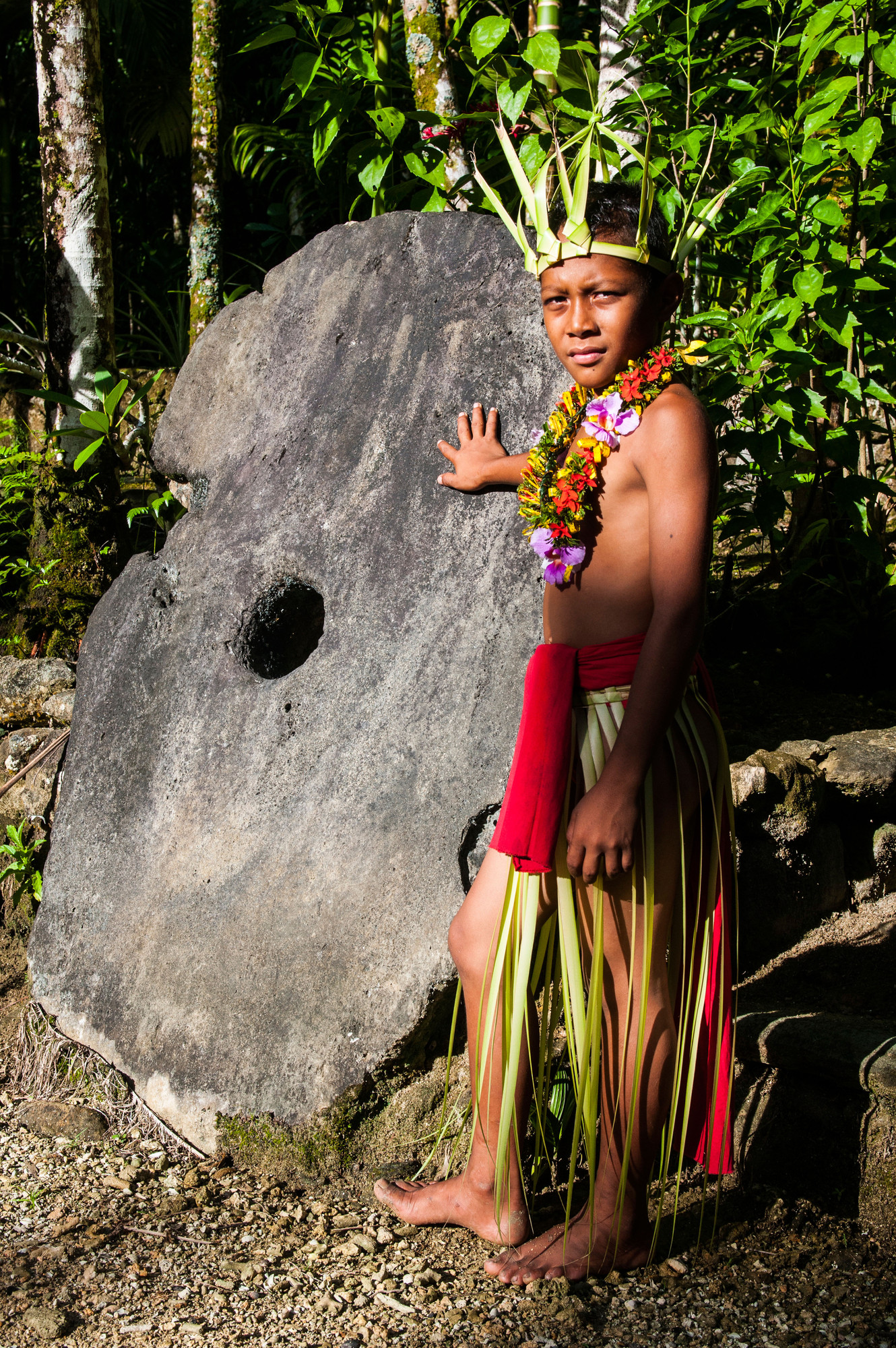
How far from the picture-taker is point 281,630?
8.68ft

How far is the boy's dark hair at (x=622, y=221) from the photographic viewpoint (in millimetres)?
1654

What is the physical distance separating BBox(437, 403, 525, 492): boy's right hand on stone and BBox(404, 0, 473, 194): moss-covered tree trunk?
118 cm

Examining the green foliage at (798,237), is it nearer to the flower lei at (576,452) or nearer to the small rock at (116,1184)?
the flower lei at (576,452)

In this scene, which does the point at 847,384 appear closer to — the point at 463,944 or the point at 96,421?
the point at 463,944

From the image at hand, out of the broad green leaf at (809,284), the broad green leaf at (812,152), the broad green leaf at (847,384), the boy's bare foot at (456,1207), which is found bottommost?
the boy's bare foot at (456,1207)

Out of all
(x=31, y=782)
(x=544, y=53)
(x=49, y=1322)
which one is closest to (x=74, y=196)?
(x=544, y=53)

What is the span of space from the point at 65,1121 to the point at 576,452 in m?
1.76

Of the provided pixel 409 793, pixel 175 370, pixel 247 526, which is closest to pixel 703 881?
pixel 409 793

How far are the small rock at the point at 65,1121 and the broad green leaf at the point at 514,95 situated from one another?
91.9 inches

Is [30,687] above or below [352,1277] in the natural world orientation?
above

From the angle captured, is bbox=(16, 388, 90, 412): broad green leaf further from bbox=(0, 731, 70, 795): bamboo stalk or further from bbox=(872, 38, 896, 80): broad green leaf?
bbox=(872, 38, 896, 80): broad green leaf

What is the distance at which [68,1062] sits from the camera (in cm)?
242

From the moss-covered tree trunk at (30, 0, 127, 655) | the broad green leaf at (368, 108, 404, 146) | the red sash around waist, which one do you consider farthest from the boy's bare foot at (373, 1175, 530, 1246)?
the broad green leaf at (368, 108, 404, 146)

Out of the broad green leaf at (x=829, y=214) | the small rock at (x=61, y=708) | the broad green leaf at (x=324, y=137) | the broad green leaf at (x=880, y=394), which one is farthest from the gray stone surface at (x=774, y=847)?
the broad green leaf at (x=324, y=137)
